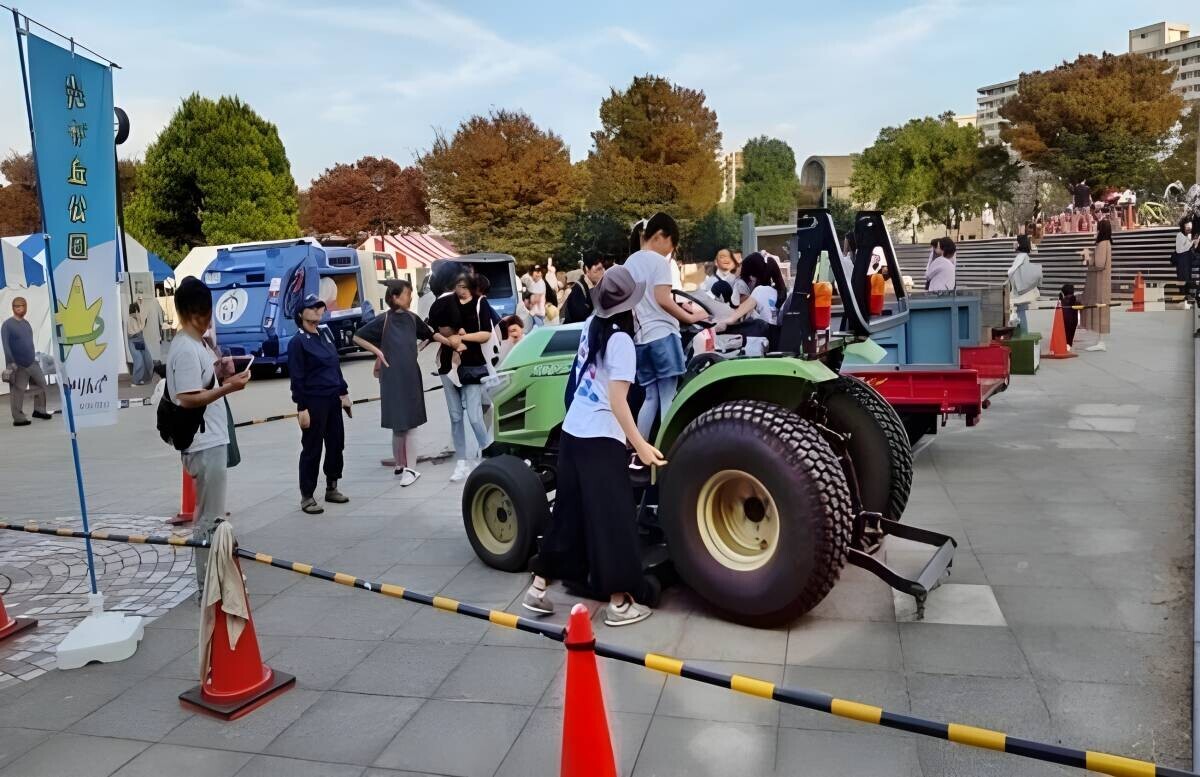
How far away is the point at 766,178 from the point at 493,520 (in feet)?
304

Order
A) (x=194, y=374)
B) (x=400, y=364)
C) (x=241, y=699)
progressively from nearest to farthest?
(x=241, y=699), (x=194, y=374), (x=400, y=364)

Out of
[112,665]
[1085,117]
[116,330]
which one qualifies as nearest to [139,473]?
[116,330]

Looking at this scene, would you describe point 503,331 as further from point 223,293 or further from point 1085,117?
point 1085,117

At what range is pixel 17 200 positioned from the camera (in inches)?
2014

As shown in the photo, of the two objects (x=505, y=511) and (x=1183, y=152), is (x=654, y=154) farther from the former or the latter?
(x=505, y=511)

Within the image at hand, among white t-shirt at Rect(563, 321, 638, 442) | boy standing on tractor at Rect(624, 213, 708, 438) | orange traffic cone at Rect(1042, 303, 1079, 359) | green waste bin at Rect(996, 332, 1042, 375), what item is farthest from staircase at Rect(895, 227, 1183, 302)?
white t-shirt at Rect(563, 321, 638, 442)

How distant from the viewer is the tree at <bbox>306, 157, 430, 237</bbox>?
60.5 metres

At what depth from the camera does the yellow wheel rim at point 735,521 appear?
14.4 feet

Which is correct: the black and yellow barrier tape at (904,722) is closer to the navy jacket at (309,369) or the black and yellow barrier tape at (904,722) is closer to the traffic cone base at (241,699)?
the traffic cone base at (241,699)

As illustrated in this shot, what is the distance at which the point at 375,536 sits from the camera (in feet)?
21.4

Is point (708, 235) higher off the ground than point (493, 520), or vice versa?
point (708, 235)

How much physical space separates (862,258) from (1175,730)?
2.99 metres

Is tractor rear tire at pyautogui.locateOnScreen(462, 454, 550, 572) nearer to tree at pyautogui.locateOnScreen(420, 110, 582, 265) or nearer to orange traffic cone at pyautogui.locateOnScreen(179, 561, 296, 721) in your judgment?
orange traffic cone at pyautogui.locateOnScreen(179, 561, 296, 721)

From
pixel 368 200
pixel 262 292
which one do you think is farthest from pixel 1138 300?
pixel 368 200
